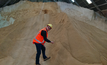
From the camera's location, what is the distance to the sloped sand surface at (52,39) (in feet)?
8.15

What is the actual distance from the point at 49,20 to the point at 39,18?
696 mm

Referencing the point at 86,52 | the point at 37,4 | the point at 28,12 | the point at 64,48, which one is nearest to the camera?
the point at 86,52

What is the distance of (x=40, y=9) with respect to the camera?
569 centimetres

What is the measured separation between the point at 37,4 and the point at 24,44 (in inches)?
140

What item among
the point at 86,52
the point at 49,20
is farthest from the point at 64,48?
the point at 49,20

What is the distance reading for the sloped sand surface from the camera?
2484mm

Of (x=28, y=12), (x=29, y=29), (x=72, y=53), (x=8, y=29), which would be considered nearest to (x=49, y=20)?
(x=29, y=29)

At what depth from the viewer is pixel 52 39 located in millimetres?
3691

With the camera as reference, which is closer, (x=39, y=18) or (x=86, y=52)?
(x=86, y=52)

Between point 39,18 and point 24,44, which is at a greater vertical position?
point 39,18

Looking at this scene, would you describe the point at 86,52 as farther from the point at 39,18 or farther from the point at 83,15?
the point at 83,15

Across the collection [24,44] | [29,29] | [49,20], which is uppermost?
[49,20]

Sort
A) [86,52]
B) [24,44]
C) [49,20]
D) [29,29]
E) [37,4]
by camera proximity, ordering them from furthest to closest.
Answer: [37,4] < [49,20] < [29,29] < [24,44] < [86,52]

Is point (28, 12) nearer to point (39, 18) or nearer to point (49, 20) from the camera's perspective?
point (39, 18)
